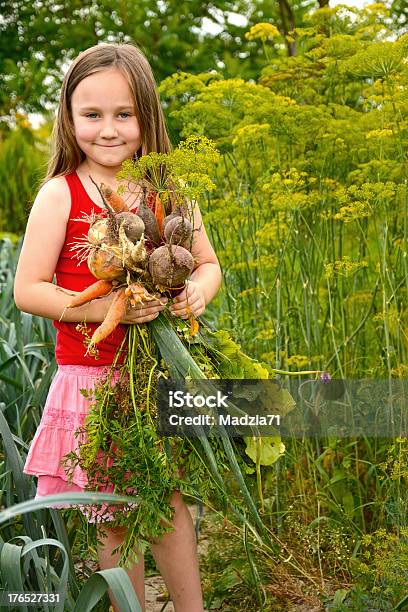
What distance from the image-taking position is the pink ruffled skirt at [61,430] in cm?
218

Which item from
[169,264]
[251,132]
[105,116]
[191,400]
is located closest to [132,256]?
[169,264]

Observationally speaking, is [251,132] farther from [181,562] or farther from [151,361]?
[181,562]

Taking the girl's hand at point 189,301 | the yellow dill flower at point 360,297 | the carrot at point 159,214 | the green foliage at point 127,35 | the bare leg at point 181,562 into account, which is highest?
the green foliage at point 127,35

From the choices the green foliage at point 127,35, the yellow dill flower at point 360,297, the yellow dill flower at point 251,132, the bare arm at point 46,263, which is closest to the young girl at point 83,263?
the bare arm at point 46,263

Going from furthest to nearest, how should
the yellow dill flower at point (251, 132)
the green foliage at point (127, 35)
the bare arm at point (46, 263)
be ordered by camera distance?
the green foliage at point (127, 35) < the yellow dill flower at point (251, 132) < the bare arm at point (46, 263)

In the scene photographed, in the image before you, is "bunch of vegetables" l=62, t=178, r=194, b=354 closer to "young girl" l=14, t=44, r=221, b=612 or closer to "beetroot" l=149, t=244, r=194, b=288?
"beetroot" l=149, t=244, r=194, b=288

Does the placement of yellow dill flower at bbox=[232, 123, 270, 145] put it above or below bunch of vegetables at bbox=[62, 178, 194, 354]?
above

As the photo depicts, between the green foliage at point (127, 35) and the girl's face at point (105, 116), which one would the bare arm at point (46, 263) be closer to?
the girl's face at point (105, 116)

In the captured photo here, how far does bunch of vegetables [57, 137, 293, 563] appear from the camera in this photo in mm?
1883

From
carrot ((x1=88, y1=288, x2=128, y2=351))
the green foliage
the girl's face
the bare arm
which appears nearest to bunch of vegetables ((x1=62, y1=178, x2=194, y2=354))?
carrot ((x1=88, y1=288, x2=128, y2=351))

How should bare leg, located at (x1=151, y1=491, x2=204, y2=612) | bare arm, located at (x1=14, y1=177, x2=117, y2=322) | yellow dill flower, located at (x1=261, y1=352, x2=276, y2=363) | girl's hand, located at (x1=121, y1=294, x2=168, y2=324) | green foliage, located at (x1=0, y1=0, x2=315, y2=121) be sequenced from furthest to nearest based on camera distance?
green foliage, located at (x1=0, y1=0, x2=315, y2=121), yellow dill flower, located at (x1=261, y1=352, x2=276, y2=363), bare leg, located at (x1=151, y1=491, x2=204, y2=612), bare arm, located at (x1=14, y1=177, x2=117, y2=322), girl's hand, located at (x1=121, y1=294, x2=168, y2=324)

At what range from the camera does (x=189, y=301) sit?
206 cm

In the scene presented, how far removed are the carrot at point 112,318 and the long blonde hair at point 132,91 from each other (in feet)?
1.66
